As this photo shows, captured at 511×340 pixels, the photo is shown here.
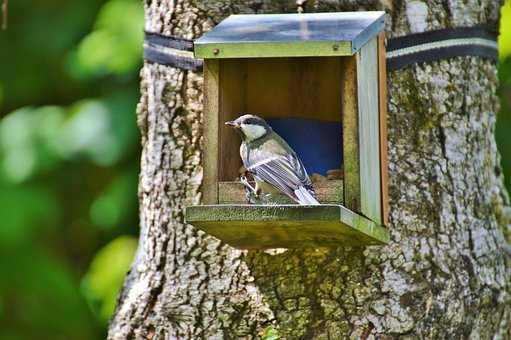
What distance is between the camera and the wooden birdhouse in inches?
131

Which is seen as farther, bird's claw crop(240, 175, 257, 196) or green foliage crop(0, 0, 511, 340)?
green foliage crop(0, 0, 511, 340)

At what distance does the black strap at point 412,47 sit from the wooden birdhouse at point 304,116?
0.61ft

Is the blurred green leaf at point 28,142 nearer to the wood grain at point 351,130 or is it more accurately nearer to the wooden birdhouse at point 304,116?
the wooden birdhouse at point 304,116

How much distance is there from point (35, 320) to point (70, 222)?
49cm

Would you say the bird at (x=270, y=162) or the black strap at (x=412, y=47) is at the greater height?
the black strap at (x=412, y=47)

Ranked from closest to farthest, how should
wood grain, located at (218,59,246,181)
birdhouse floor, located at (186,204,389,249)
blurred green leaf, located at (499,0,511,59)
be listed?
1. birdhouse floor, located at (186,204,389,249)
2. wood grain, located at (218,59,246,181)
3. blurred green leaf, located at (499,0,511,59)

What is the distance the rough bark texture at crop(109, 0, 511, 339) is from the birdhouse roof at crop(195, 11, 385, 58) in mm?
234

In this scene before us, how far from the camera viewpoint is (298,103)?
12.6 ft

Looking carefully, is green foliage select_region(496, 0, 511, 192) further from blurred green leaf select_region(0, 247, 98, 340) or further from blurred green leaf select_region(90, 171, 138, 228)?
blurred green leaf select_region(0, 247, 98, 340)

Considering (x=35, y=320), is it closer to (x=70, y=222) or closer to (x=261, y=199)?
(x=70, y=222)

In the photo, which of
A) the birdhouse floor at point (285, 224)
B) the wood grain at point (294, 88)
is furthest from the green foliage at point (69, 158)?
the birdhouse floor at point (285, 224)

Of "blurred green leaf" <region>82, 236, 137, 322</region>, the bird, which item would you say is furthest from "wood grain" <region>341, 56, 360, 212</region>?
"blurred green leaf" <region>82, 236, 137, 322</region>

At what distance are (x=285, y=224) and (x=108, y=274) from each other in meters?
2.32

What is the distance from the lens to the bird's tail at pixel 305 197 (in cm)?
332
